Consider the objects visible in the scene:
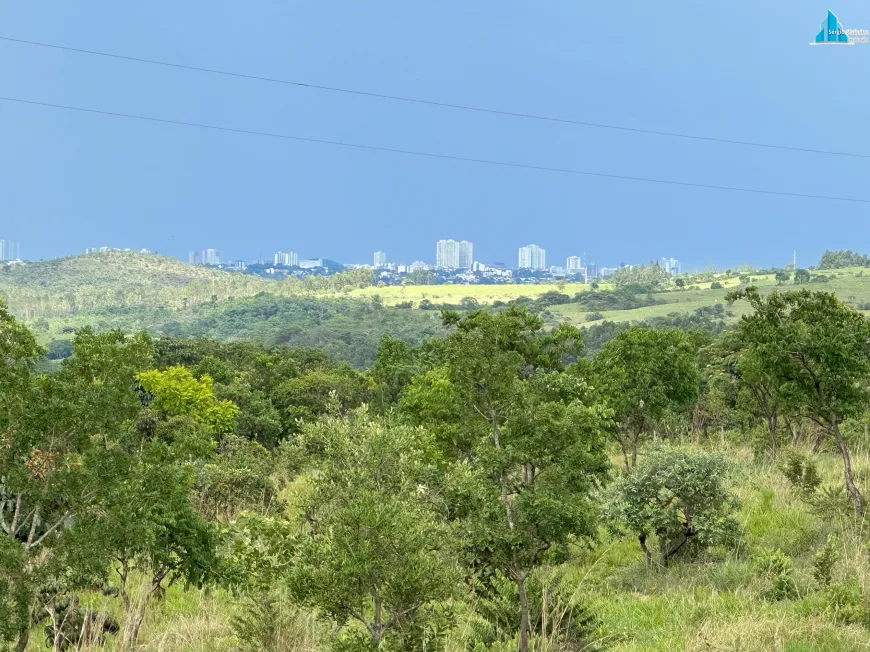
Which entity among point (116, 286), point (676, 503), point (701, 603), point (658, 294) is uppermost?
point (116, 286)

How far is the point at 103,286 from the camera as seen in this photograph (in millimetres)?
176500

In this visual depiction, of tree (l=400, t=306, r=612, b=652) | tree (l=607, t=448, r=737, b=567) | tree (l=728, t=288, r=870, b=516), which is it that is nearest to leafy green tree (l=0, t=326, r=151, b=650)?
tree (l=400, t=306, r=612, b=652)

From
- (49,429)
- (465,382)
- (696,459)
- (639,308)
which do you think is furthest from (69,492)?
(639,308)

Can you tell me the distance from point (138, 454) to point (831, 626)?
5315 mm

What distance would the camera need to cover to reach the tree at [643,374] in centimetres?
1633

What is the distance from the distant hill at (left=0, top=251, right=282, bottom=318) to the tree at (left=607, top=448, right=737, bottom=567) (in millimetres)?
153799

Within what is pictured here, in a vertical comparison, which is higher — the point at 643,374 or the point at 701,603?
the point at 643,374

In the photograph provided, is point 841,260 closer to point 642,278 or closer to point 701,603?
point 642,278

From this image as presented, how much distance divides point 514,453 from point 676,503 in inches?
229

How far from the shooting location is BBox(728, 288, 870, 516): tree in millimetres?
9750

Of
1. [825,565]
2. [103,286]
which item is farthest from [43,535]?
[103,286]

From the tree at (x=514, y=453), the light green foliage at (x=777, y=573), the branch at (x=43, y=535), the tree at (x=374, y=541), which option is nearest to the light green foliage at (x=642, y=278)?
the light green foliage at (x=777, y=573)

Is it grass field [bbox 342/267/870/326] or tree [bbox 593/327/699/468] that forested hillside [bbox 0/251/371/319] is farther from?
tree [bbox 593/327/699/468]

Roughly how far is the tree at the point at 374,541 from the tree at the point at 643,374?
37.6 ft
